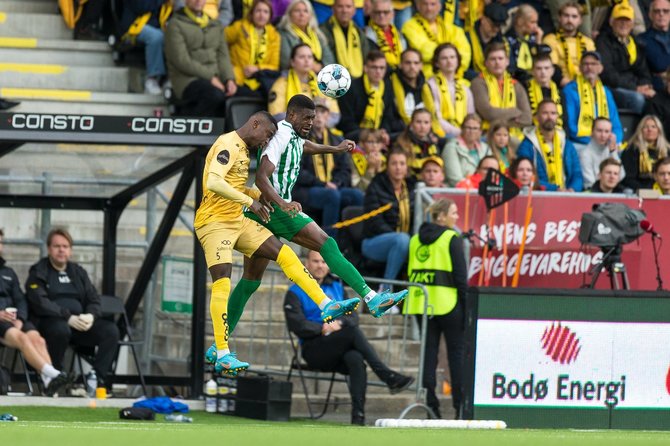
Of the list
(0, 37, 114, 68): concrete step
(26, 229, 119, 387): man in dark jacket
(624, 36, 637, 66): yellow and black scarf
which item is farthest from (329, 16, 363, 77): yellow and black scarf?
(26, 229, 119, 387): man in dark jacket

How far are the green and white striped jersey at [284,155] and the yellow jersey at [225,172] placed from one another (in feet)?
0.98

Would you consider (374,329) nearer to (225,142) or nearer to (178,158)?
(178,158)

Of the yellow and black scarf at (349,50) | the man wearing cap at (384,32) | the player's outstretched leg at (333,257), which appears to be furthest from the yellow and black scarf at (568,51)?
the player's outstretched leg at (333,257)

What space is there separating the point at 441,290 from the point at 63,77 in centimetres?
586

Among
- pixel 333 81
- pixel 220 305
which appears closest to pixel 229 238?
pixel 220 305

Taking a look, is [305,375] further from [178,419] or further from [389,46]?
[389,46]

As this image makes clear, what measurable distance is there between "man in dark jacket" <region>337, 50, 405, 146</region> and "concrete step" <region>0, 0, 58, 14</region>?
13.8 feet

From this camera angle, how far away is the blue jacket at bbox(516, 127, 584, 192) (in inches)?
741

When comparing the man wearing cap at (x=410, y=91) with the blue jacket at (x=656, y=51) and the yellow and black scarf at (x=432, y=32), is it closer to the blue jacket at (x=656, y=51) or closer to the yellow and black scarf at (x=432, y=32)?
the yellow and black scarf at (x=432, y=32)

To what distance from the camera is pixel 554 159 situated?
63.0 ft

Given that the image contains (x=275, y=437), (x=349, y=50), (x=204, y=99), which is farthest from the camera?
(x=349, y=50)

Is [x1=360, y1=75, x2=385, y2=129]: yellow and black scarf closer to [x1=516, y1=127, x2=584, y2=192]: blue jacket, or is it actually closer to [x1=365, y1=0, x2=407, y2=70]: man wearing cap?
[x1=365, y1=0, x2=407, y2=70]: man wearing cap

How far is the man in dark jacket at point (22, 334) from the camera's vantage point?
15594 mm

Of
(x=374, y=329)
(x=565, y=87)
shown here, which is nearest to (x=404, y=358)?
(x=374, y=329)
